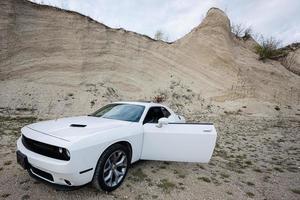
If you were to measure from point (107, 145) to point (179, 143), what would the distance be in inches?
53.6

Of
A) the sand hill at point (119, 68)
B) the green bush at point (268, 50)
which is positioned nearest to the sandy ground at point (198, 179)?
the sand hill at point (119, 68)

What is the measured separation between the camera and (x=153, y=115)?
4.46 meters

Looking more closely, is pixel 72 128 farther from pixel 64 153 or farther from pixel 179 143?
pixel 179 143

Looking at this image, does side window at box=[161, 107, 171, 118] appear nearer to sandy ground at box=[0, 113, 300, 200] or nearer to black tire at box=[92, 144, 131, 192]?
sandy ground at box=[0, 113, 300, 200]

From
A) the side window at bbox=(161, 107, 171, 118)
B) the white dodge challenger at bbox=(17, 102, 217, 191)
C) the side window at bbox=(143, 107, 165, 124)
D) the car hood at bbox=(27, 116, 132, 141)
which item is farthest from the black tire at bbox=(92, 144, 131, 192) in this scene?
the side window at bbox=(161, 107, 171, 118)

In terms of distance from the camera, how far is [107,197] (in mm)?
3057

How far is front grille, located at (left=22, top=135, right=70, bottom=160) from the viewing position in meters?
2.70

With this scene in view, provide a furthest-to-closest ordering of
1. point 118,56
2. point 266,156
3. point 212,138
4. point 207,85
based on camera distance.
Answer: point 207,85, point 118,56, point 266,156, point 212,138

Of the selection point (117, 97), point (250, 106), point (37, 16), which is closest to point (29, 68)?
point (37, 16)

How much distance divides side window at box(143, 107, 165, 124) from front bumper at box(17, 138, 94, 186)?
1.60m

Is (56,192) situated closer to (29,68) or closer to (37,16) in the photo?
(29,68)

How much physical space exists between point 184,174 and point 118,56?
10.9 meters

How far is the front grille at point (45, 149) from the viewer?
2697mm

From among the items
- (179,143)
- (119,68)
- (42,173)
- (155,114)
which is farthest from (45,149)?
(119,68)
